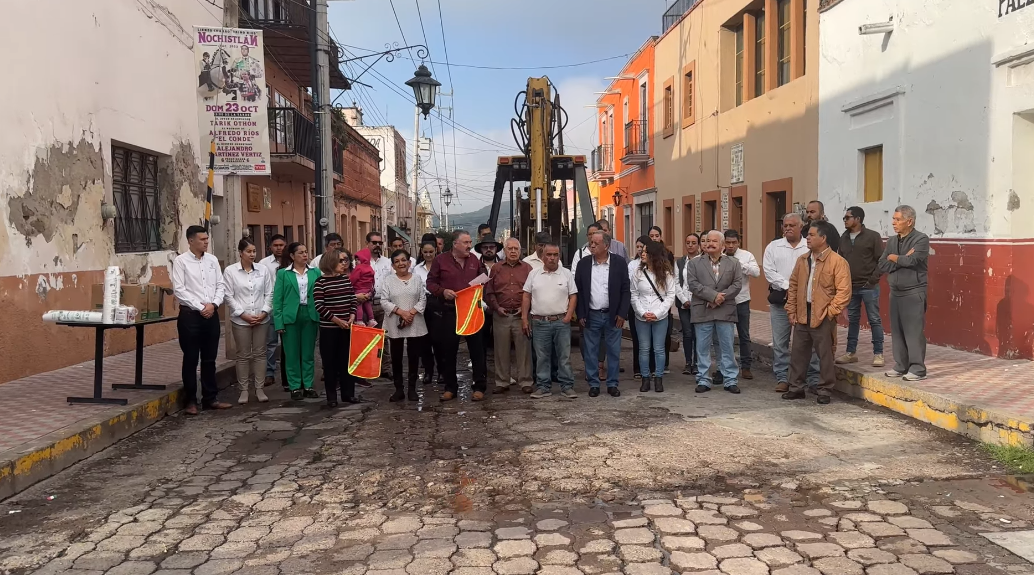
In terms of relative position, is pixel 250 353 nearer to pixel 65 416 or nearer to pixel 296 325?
pixel 296 325

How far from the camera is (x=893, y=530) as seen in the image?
4.34m

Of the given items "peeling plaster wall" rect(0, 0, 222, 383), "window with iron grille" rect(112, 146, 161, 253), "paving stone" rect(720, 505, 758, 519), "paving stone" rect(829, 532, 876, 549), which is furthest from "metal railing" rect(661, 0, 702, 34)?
"paving stone" rect(829, 532, 876, 549)

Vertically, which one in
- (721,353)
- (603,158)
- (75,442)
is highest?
(603,158)

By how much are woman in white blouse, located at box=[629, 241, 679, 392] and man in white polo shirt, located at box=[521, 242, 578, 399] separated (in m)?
0.71

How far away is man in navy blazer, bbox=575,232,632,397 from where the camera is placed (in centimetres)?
845

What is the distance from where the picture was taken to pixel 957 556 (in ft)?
13.0

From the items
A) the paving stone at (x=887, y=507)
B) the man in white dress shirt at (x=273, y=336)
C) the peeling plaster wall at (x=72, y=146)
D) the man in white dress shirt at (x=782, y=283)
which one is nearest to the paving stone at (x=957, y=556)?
the paving stone at (x=887, y=507)

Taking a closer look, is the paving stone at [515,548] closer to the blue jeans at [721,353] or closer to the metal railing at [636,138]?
the blue jeans at [721,353]

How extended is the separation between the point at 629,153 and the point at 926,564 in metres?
23.8

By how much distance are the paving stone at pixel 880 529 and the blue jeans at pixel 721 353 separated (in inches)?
160

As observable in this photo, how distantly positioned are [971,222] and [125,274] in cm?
1094

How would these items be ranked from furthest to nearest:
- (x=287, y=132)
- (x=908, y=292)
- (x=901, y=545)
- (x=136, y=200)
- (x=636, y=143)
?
(x=636, y=143), (x=287, y=132), (x=136, y=200), (x=908, y=292), (x=901, y=545)

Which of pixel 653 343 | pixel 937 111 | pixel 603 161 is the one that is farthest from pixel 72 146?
pixel 603 161

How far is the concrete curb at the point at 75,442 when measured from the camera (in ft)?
17.7
